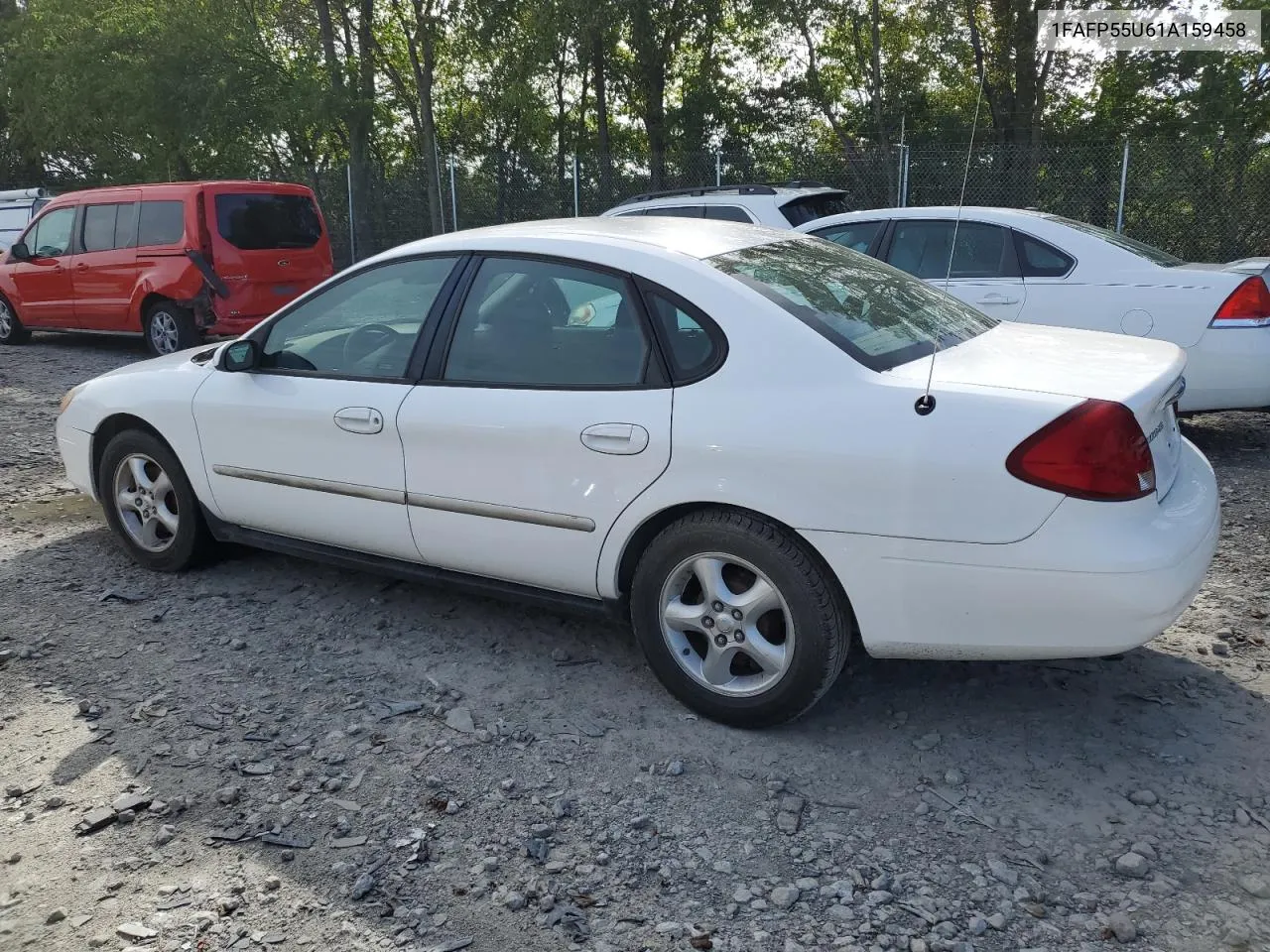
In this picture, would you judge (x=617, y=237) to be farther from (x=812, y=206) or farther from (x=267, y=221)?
(x=267, y=221)

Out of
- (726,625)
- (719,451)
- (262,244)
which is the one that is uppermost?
(262,244)

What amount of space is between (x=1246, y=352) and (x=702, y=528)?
4.68 meters

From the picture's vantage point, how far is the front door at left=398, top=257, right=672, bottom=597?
3521mm

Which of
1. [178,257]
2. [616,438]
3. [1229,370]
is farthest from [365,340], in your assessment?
[178,257]

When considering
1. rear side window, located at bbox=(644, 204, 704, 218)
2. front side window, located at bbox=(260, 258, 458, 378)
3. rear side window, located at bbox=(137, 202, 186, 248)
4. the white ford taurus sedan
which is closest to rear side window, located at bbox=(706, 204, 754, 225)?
rear side window, located at bbox=(644, 204, 704, 218)

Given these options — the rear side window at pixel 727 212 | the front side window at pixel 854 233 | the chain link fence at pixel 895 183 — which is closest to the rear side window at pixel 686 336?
the front side window at pixel 854 233

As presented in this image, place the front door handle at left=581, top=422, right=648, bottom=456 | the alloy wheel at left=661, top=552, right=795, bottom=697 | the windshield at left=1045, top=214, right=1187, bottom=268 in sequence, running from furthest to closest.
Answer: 1. the windshield at left=1045, top=214, right=1187, bottom=268
2. the front door handle at left=581, top=422, right=648, bottom=456
3. the alloy wheel at left=661, top=552, right=795, bottom=697

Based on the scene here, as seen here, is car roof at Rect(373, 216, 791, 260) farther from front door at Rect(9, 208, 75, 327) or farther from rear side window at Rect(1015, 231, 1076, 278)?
front door at Rect(9, 208, 75, 327)

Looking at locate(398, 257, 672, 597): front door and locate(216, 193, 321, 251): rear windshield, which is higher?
locate(216, 193, 321, 251): rear windshield

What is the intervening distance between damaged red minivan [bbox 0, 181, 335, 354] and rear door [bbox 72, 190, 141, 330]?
1 centimetres

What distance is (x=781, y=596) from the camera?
328 cm

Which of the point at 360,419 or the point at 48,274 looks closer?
the point at 360,419

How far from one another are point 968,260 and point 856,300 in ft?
13.5

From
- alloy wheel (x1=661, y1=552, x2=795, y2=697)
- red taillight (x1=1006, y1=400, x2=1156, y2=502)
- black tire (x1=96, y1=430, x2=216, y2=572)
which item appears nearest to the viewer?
red taillight (x1=1006, y1=400, x2=1156, y2=502)
